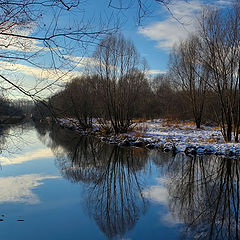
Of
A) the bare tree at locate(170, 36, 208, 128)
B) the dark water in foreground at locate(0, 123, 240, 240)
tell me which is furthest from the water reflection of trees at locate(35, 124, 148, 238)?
the bare tree at locate(170, 36, 208, 128)

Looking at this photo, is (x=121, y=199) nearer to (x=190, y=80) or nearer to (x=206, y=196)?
(x=206, y=196)

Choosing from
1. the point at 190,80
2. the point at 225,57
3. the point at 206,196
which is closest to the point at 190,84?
the point at 190,80

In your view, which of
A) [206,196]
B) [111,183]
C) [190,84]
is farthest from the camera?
[190,84]

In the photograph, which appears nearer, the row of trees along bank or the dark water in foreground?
the dark water in foreground

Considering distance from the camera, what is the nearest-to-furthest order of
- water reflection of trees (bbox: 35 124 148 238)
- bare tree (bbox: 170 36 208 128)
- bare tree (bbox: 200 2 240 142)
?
water reflection of trees (bbox: 35 124 148 238)
bare tree (bbox: 200 2 240 142)
bare tree (bbox: 170 36 208 128)

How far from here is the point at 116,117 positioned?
18547 millimetres

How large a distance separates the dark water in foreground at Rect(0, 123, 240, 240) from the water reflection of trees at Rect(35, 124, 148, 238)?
0.07 ft

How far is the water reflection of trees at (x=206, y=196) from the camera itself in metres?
4.81

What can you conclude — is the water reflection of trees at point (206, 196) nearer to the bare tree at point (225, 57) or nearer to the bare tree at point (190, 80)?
the bare tree at point (225, 57)

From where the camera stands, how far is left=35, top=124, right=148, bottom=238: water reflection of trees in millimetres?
5395

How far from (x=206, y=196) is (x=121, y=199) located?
2219mm

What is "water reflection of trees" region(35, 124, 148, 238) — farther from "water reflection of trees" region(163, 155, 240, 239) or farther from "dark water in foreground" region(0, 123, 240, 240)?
"water reflection of trees" region(163, 155, 240, 239)

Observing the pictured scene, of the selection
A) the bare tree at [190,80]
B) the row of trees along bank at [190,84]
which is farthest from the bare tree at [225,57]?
the bare tree at [190,80]

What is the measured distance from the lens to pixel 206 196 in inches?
254
